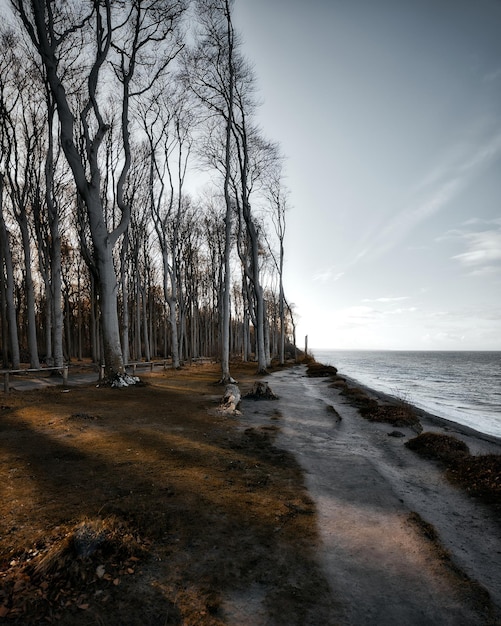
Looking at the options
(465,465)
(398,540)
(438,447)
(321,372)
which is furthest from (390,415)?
(321,372)

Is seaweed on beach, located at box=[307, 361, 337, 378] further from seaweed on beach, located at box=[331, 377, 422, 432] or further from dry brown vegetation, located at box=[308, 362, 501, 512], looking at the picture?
dry brown vegetation, located at box=[308, 362, 501, 512]

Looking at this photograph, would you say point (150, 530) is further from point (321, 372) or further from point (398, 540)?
point (321, 372)

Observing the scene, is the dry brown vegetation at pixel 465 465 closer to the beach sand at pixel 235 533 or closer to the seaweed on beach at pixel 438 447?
the seaweed on beach at pixel 438 447

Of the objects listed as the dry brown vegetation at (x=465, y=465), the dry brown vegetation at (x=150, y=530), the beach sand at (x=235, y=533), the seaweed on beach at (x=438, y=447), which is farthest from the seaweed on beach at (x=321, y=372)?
the dry brown vegetation at (x=150, y=530)

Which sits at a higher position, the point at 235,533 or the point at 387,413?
the point at 235,533

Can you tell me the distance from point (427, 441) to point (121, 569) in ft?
21.1

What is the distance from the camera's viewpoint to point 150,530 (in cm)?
339

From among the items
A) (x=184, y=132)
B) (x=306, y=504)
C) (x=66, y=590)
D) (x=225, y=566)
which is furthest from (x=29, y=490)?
(x=184, y=132)

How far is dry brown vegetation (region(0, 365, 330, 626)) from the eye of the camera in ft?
8.11

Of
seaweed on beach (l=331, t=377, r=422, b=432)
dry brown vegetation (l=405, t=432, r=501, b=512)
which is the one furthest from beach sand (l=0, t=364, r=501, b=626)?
seaweed on beach (l=331, t=377, r=422, b=432)

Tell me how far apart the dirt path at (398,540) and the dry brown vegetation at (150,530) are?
11.1 inches

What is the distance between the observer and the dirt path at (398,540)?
8.46 ft

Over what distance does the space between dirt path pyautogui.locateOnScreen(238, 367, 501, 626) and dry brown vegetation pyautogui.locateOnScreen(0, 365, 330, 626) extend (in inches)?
11.1

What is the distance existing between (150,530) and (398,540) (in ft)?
8.38
